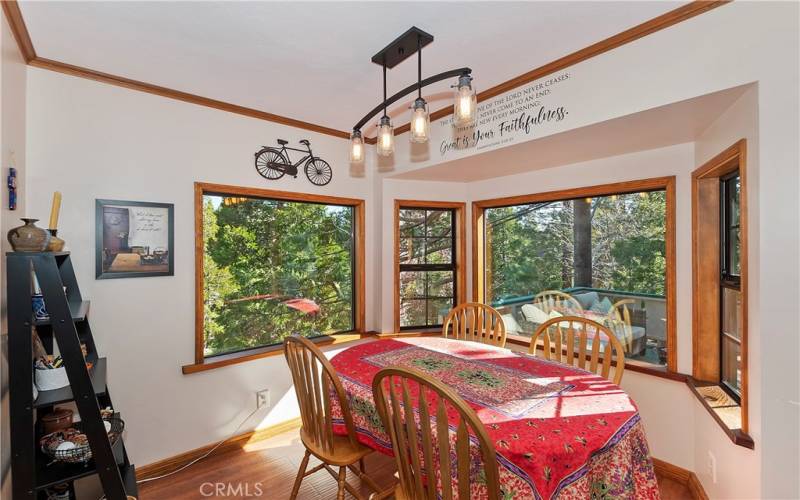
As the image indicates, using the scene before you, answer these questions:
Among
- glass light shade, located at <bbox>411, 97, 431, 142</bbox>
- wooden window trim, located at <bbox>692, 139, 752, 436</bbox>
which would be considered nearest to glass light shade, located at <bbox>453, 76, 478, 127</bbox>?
glass light shade, located at <bbox>411, 97, 431, 142</bbox>

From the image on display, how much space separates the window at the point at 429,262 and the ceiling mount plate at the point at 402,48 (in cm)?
158

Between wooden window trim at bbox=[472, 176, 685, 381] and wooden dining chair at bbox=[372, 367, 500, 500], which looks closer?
wooden dining chair at bbox=[372, 367, 500, 500]

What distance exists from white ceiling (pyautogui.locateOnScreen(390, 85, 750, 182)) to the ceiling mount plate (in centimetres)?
89

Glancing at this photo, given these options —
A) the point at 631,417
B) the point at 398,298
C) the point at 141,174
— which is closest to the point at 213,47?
the point at 141,174

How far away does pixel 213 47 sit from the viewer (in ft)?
6.27

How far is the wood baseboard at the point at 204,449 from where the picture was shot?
7.60 ft

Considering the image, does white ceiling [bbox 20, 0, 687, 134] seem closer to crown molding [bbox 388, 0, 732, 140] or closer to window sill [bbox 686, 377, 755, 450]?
crown molding [bbox 388, 0, 732, 140]

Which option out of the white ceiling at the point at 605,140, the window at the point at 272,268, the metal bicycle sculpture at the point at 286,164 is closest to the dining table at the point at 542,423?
the window at the point at 272,268

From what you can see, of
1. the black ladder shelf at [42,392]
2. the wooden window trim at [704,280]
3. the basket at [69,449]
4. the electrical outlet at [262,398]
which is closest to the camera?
the black ladder shelf at [42,392]

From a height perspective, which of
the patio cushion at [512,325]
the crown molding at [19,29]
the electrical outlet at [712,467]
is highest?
the crown molding at [19,29]

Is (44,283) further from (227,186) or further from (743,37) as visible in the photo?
(743,37)

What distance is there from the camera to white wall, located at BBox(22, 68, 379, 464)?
81.4 inches

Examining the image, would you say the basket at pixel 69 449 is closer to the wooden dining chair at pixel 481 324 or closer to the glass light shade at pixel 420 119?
the glass light shade at pixel 420 119

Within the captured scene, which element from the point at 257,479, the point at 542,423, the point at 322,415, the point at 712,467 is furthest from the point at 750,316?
the point at 257,479
